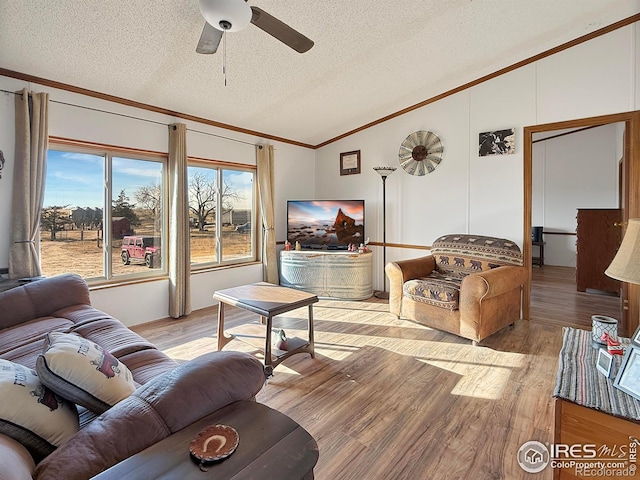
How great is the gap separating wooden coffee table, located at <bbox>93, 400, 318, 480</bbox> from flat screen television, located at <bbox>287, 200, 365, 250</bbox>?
4.21 metres

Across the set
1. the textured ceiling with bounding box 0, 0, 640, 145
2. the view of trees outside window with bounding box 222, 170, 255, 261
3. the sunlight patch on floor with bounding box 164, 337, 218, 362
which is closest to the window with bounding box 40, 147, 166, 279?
the textured ceiling with bounding box 0, 0, 640, 145

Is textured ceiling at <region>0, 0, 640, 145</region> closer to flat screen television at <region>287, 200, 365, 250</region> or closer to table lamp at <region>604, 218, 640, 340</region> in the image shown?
flat screen television at <region>287, 200, 365, 250</region>

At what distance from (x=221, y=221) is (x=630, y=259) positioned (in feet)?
14.4

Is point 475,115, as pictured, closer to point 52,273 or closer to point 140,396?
point 140,396

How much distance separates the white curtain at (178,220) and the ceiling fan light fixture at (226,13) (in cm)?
220

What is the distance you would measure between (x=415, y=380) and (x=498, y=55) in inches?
141

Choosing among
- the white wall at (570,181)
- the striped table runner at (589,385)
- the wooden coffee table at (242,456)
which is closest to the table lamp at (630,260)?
the striped table runner at (589,385)

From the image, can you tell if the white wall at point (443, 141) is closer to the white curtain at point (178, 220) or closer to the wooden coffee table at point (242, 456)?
the white curtain at point (178, 220)

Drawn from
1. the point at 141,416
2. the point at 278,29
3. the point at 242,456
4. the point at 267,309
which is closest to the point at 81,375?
the point at 141,416

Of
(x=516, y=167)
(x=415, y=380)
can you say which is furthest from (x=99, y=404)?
(x=516, y=167)

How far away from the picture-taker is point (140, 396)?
3.38ft

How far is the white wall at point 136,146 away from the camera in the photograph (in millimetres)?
2957

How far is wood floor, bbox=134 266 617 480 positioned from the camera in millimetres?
1770

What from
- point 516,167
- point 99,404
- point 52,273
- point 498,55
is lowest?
point 99,404
